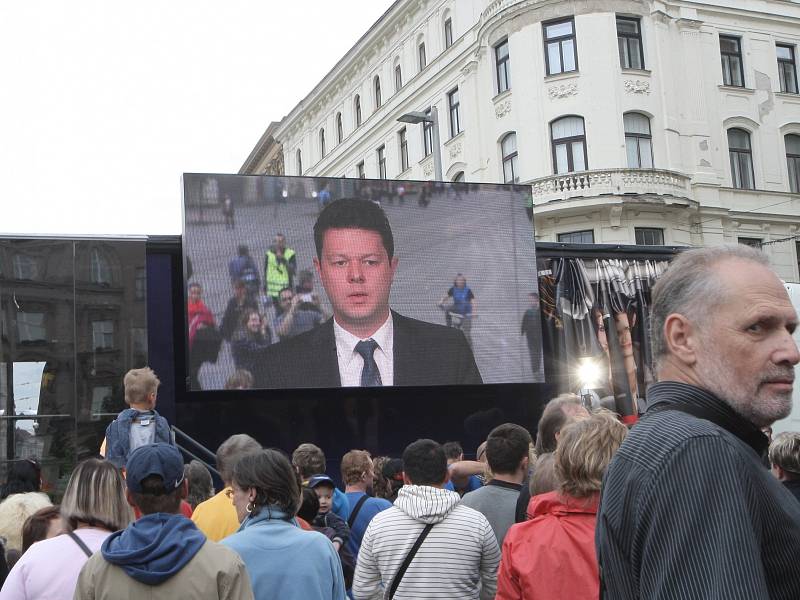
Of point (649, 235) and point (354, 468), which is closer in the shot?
point (354, 468)

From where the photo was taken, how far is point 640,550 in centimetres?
176

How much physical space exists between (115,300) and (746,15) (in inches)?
953

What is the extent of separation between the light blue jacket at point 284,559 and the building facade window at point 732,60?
28.0 metres

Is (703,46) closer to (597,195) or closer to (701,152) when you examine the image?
(701,152)

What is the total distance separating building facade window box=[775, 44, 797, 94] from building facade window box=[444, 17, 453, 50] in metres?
10.3

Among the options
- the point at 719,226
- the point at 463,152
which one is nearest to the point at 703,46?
the point at 719,226

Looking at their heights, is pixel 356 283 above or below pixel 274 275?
below

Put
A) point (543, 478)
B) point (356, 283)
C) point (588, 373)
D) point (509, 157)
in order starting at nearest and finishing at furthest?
point (543, 478) → point (356, 283) → point (588, 373) → point (509, 157)

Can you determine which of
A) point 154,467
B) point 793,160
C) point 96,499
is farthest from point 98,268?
point 793,160

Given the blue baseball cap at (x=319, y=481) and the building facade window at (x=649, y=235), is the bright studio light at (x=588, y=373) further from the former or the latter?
the building facade window at (x=649, y=235)

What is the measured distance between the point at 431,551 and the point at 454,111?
91.2 ft

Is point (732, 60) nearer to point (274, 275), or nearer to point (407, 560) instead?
point (274, 275)

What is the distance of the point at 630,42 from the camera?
2714 centimetres

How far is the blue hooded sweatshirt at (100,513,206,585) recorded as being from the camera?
306 cm
